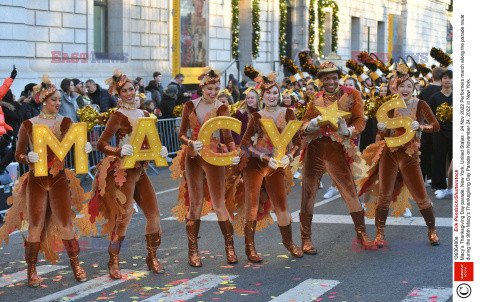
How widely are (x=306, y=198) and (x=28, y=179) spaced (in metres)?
2.96

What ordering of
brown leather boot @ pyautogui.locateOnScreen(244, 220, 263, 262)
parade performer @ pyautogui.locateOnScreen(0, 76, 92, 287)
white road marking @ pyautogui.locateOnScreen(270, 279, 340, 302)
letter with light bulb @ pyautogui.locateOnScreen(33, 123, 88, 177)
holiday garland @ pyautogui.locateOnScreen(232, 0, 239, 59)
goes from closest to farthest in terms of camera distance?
white road marking @ pyautogui.locateOnScreen(270, 279, 340, 302) < letter with light bulb @ pyautogui.locateOnScreen(33, 123, 88, 177) < parade performer @ pyautogui.locateOnScreen(0, 76, 92, 287) < brown leather boot @ pyautogui.locateOnScreen(244, 220, 263, 262) < holiday garland @ pyautogui.locateOnScreen(232, 0, 239, 59)

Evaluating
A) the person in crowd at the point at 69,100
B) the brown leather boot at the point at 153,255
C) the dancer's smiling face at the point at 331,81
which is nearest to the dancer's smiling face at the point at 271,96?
the dancer's smiling face at the point at 331,81

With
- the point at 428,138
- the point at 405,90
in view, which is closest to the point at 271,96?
the point at 405,90

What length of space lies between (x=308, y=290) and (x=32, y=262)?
8.26 ft

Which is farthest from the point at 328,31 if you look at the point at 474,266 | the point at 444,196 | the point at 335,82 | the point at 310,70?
the point at 474,266

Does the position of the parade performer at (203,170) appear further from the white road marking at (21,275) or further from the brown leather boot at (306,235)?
the white road marking at (21,275)

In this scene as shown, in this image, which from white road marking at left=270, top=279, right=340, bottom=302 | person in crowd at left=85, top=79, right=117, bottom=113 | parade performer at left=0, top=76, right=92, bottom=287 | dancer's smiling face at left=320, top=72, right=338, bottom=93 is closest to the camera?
Result: white road marking at left=270, top=279, right=340, bottom=302

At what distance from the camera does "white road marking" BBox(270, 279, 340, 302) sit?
273 inches

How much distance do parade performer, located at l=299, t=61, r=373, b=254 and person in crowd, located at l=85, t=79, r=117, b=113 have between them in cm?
823

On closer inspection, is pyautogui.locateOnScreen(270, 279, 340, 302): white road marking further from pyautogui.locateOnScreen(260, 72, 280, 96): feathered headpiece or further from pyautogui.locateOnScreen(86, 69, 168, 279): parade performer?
pyautogui.locateOnScreen(260, 72, 280, 96): feathered headpiece

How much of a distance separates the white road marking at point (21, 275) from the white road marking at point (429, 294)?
11.4 ft

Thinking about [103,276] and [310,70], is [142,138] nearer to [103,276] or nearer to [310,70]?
[103,276]

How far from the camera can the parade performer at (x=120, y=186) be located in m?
7.74

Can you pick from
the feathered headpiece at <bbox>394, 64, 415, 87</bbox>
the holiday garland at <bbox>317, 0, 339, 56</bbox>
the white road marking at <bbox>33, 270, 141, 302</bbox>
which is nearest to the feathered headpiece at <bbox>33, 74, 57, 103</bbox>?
the white road marking at <bbox>33, 270, 141, 302</bbox>
